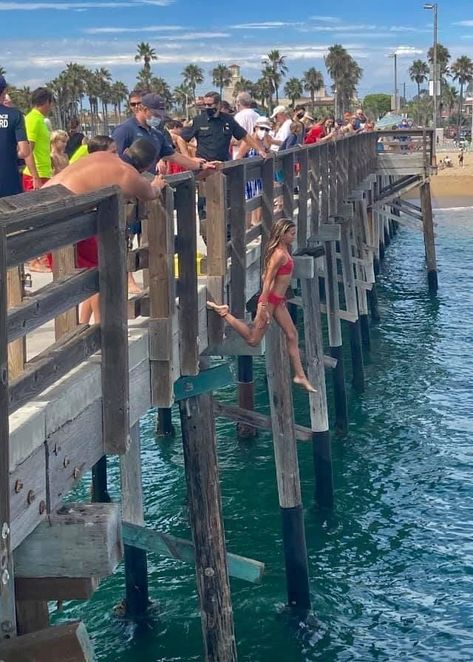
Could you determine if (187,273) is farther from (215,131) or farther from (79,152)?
(79,152)

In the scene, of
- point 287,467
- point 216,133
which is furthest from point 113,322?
point 216,133

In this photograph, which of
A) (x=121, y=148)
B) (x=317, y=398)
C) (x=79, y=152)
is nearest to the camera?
(x=121, y=148)

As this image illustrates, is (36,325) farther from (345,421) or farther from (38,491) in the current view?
(345,421)

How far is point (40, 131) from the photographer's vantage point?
9.56 meters

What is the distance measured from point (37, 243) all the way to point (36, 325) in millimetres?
313

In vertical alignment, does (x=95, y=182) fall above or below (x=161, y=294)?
above

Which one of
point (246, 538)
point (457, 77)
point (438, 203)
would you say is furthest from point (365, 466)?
point (457, 77)

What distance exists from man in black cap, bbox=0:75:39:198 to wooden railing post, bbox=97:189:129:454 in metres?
3.45

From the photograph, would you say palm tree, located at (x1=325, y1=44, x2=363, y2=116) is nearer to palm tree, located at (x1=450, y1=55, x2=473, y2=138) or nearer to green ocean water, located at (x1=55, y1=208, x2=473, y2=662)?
palm tree, located at (x1=450, y1=55, x2=473, y2=138)

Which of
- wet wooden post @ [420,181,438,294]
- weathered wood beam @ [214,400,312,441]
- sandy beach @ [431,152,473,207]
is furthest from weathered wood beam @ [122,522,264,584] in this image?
sandy beach @ [431,152,473,207]

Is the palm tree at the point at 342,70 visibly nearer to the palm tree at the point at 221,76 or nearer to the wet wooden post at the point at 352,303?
the palm tree at the point at 221,76

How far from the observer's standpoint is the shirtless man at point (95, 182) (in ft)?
17.0

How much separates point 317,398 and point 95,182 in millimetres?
7110

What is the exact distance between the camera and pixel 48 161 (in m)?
9.73
